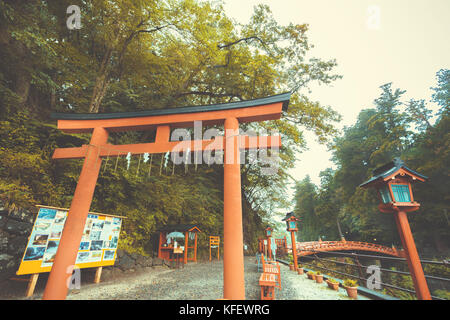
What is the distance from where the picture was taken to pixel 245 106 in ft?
12.8

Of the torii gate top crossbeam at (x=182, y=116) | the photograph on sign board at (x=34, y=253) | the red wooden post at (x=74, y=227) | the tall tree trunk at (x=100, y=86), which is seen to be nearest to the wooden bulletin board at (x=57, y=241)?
the photograph on sign board at (x=34, y=253)

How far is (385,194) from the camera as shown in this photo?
10.6ft

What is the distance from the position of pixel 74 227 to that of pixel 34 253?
1357 millimetres

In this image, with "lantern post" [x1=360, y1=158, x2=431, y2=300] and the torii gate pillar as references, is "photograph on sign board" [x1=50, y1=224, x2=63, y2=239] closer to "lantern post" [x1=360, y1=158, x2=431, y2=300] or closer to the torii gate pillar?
the torii gate pillar

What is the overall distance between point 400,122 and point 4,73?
28220mm

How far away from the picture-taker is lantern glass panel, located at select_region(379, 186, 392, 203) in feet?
10.4

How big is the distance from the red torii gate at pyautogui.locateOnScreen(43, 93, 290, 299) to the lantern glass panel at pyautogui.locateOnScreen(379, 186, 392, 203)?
2.14 m

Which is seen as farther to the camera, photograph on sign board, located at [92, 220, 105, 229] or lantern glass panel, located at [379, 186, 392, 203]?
photograph on sign board, located at [92, 220, 105, 229]

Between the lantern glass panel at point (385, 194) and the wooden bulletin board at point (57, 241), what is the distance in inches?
290

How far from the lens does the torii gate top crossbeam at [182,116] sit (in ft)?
12.5

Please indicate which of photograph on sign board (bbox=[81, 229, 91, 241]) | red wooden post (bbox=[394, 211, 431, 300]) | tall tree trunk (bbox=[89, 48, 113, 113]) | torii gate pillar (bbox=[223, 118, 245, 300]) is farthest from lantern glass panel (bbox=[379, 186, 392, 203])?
tall tree trunk (bbox=[89, 48, 113, 113])

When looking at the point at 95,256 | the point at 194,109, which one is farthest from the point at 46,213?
the point at 194,109

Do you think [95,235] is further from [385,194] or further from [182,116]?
[385,194]

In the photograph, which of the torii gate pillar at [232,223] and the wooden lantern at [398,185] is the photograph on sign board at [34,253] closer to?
the torii gate pillar at [232,223]
